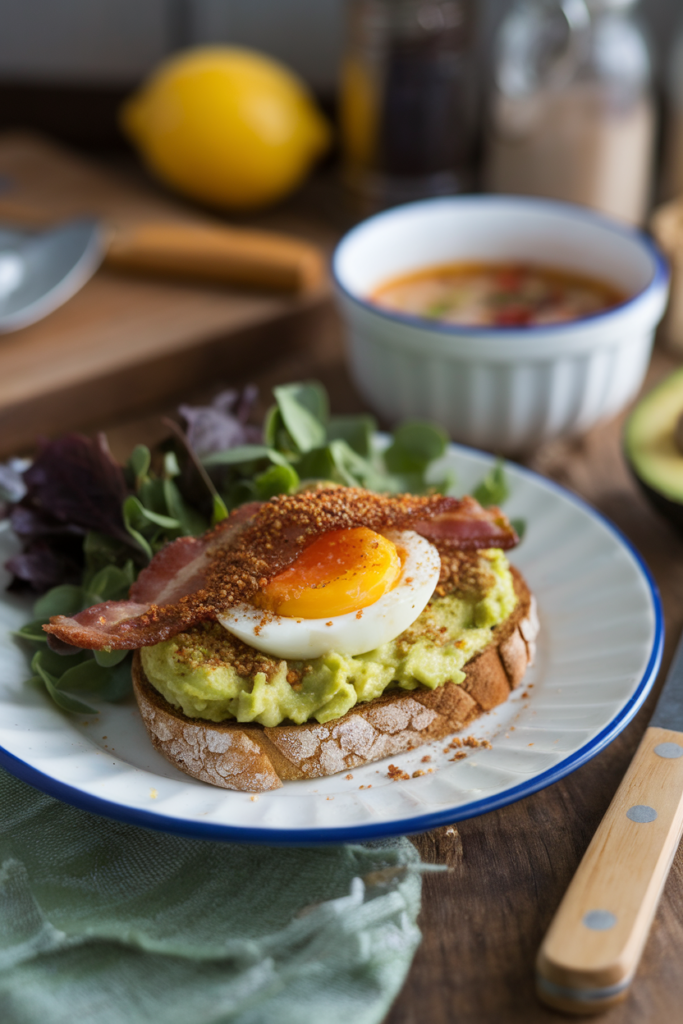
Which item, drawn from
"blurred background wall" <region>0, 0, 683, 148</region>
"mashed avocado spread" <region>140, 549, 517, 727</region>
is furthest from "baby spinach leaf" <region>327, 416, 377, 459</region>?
"blurred background wall" <region>0, 0, 683, 148</region>

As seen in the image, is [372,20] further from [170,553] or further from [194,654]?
[194,654]

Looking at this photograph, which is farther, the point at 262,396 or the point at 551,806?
the point at 262,396

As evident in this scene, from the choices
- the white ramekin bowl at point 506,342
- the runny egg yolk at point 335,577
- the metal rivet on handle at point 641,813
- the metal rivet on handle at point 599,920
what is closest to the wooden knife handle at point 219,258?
the white ramekin bowl at point 506,342

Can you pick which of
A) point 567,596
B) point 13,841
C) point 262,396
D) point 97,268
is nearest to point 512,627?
point 567,596

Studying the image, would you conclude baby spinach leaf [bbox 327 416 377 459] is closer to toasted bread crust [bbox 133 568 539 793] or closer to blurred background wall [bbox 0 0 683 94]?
toasted bread crust [bbox 133 568 539 793]

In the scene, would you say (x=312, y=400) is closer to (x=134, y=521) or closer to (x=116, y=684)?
(x=134, y=521)

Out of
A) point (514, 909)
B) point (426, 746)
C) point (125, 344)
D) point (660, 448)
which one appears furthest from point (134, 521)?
point (660, 448)

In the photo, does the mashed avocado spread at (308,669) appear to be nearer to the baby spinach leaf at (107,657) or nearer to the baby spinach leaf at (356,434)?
the baby spinach leaf at (107,657)
